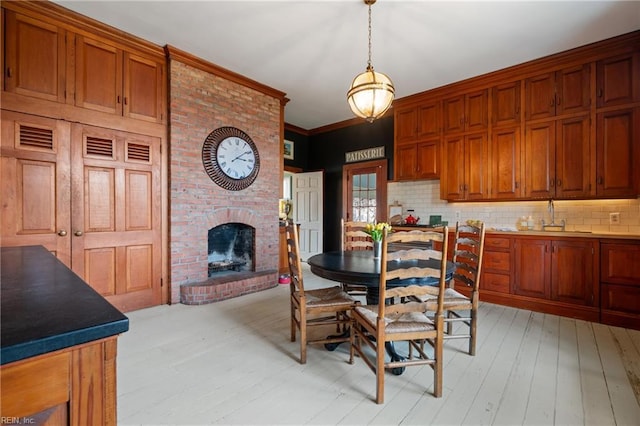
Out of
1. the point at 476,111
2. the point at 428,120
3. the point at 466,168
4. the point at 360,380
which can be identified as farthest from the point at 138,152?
the point at 476,111

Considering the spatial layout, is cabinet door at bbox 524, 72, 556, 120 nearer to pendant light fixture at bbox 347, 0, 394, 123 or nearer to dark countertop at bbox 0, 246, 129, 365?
pendant light fixture at bbox 347, 0, 394, 123

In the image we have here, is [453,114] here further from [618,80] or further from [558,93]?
[618,80]

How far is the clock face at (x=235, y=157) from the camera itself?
4180 mm

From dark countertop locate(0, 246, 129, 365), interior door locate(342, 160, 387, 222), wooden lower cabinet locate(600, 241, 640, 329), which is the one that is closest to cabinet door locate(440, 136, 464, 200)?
interior door locate(342, 160, 387, 222)

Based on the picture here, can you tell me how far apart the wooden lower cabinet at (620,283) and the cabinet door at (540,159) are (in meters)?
0.89

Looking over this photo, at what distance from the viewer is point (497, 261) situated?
3797mm

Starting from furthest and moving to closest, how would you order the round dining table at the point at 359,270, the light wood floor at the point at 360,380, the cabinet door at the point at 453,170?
the cabinet door at the point at 453,170, the round dining table at the point at 359,270, the light wood floor at the point at 360,380

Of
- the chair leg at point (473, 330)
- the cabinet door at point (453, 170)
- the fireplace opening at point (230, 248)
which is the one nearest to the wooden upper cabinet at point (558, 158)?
the cabinet door at point (453, 170)

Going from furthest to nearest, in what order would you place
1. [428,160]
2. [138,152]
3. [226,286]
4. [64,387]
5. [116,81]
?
1. [428,160]
2. [226,286]
3. [138,152]
4. [116,81]
5. [64,387]

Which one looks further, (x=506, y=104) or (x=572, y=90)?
(x=506, y=104)

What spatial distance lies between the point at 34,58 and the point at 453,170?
5068 millimetres

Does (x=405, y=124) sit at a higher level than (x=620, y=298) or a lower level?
higher

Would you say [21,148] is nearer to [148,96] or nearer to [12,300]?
[148,96]

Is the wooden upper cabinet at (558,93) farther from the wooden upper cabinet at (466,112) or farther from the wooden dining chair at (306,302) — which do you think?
the wooden dining chair at (306,302)
